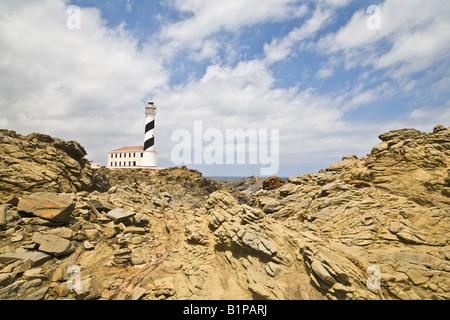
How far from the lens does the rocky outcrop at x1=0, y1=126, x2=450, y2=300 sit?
821 centimetres

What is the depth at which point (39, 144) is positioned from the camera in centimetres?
1605

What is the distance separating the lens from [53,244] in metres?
10.0

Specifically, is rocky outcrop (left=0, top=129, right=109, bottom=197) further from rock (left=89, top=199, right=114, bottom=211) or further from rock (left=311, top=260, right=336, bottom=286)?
rock (left=311, top=260, right=336, bottom=286)

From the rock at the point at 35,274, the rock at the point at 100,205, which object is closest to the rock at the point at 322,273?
the rock at the point at 35,274

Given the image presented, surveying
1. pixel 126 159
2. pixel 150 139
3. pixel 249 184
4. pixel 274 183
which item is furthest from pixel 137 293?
pixel 126 159

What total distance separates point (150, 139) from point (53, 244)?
5516 cm

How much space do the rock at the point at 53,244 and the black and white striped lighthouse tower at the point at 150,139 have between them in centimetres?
5291

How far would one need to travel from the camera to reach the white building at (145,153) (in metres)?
61.3

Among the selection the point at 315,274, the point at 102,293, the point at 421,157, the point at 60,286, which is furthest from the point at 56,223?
the point at 421,157

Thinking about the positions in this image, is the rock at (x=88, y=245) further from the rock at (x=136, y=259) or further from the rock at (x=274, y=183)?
the rock at (x=274, y=183)

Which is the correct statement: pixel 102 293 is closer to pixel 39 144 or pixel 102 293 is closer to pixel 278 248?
pixel 278 248

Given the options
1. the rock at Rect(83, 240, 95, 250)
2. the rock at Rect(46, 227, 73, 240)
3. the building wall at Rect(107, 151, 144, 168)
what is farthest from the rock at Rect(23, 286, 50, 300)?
the building wall at Rect(107, 151, 144, 168)

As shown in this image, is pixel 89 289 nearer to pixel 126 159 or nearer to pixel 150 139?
pixel 150 139
